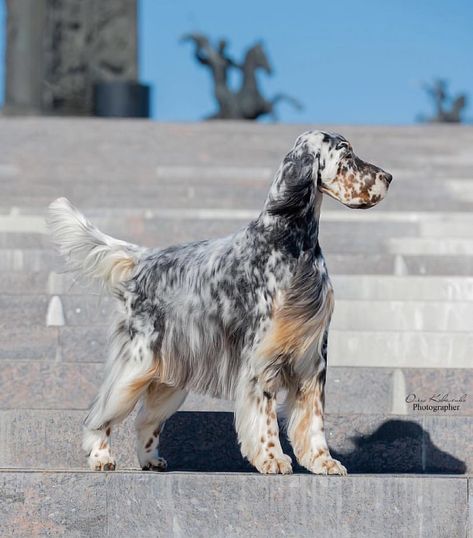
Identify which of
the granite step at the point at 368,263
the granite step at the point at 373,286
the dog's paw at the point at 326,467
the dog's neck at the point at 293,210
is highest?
the dog's neck at the point at 293,210

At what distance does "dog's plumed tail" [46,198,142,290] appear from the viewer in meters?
6.28

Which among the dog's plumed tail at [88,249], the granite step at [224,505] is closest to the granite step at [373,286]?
the dog's plumed tail at [88,249]

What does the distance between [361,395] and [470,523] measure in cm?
143

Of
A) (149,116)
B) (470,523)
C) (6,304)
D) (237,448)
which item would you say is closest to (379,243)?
(6,304)

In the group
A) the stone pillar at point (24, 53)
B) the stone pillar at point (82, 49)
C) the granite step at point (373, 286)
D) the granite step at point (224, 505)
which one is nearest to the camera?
the granite step at point (224, 505)

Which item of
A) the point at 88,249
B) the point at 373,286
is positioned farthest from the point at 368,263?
the point at 88,249

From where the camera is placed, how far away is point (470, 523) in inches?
212

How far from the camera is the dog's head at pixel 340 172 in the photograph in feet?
18.7

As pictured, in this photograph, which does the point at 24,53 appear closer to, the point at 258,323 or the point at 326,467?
the point at 258,323

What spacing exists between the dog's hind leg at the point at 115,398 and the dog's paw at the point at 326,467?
0.79 meters

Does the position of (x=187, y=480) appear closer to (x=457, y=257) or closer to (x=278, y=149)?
(x=457, y=257)

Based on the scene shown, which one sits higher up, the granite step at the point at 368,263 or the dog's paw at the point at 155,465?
the granite step at the point at 368,263
